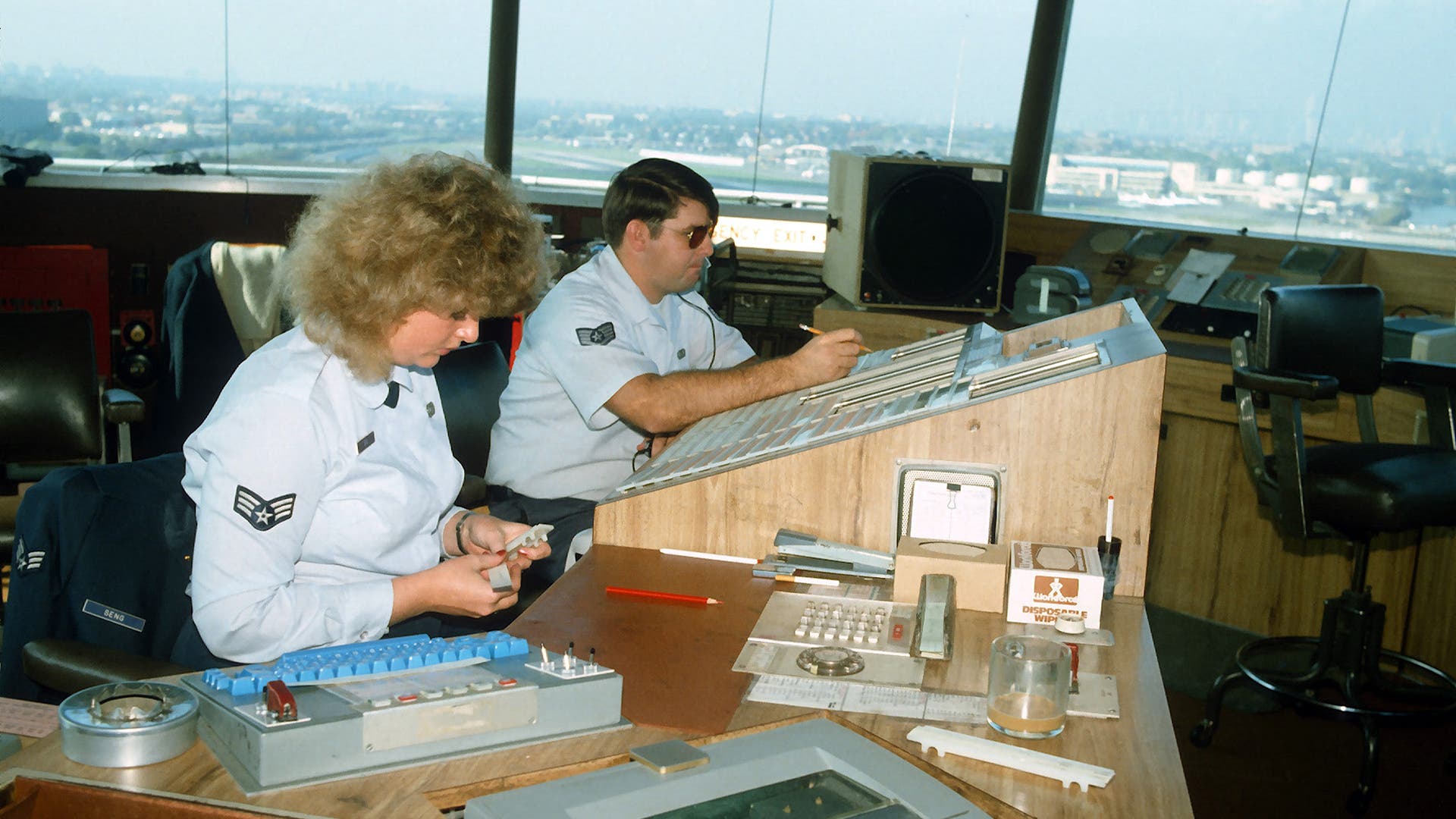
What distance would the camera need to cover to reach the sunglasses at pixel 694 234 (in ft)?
8.68

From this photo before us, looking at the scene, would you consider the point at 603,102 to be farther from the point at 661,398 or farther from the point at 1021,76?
the point at 661,398

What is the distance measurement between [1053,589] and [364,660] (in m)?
0.86

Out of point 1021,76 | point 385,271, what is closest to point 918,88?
point 1021,76

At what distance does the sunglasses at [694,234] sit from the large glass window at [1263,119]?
2636mm

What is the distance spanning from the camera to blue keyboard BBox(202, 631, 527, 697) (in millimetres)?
1165

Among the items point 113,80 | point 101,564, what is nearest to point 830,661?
point 101,564

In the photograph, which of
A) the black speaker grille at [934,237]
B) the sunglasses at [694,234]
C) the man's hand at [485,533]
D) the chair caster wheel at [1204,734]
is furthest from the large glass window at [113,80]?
the chair caster wheel at [1204,734]

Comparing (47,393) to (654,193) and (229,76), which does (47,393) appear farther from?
(229,76)

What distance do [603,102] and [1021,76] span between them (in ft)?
5.75

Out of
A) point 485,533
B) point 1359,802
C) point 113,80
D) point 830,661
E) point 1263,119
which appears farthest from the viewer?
point 113,80

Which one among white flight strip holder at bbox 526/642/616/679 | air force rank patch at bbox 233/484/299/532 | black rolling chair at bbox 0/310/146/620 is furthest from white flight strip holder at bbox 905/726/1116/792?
black rolling chair at bbox 0/310/146/620

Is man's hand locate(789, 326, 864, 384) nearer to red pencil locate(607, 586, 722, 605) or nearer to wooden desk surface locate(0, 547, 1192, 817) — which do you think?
wooden desk surface locate(0, 547, 1192, 817)

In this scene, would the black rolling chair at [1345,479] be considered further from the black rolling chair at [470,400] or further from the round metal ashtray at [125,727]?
the round metal ashtray at [125,727]

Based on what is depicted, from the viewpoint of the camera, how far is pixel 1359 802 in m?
2.77
